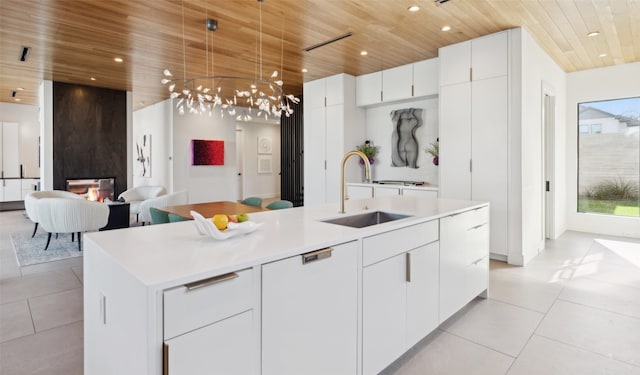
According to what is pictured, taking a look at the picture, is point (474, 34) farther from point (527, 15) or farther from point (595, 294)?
point (595, 294)

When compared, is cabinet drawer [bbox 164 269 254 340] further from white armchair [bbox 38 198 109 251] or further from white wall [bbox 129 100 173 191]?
white wall [bbox 129 100 173 191]

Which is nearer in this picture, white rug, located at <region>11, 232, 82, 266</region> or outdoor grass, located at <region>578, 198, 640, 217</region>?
white rug, located at <region>11, 232, 82, 266</region>

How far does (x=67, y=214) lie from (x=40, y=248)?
780 mm

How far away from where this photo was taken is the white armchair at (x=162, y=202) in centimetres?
535

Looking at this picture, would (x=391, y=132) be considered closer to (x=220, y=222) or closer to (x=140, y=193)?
(x=220, y=222)

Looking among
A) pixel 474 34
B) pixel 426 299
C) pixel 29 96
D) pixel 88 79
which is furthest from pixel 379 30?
pixel 29 96

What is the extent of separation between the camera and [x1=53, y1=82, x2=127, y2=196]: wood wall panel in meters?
6.35

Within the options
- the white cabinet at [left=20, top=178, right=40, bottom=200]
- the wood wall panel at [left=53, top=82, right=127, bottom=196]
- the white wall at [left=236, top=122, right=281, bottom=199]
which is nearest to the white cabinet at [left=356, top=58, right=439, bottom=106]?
the wood wall panel at [left=53, top=82, right=127, bottom=196]

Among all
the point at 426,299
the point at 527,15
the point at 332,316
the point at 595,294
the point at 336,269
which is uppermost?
the point at 527,15

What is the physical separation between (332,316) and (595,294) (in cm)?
294

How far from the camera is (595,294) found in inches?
122

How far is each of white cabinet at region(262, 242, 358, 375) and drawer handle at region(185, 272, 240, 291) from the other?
144 millimetres

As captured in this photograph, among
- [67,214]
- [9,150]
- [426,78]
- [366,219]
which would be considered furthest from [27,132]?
[366,219]

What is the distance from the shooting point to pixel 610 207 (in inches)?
221
